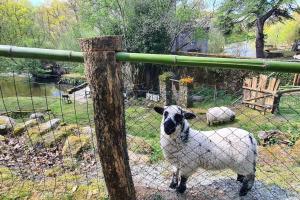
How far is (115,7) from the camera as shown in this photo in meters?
21.3

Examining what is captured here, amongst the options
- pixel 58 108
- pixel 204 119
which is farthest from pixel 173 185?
pixel 58 108

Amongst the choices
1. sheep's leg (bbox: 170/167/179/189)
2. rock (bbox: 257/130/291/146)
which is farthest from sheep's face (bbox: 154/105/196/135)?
rock (bbox: 257/130/291/146)

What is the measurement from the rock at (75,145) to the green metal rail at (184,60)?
3.68 meters

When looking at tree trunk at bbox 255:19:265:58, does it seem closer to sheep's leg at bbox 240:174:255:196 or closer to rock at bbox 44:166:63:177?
sheep's leg at bbox 240:174:255:196

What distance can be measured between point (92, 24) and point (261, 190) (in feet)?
60.5

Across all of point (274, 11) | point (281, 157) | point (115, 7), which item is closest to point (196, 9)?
point (115, 7)

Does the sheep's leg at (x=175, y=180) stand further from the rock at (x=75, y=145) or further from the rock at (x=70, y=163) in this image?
the rock at (x=75, y=145)

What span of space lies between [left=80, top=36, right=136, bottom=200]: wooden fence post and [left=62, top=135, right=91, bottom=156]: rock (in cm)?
369

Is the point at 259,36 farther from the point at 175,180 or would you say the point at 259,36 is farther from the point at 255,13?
the point at 175,180

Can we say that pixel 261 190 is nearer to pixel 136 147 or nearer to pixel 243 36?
pixel 136 147

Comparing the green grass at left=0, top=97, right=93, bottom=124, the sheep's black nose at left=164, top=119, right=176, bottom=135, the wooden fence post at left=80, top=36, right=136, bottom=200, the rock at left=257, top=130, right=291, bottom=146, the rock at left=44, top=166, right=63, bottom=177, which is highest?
the wooden fence post at left=80, top=36, right=136, bottom=200

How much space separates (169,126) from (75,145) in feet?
8.47

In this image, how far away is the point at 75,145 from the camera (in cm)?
650

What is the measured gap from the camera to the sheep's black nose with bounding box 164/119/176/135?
4.49 metres
